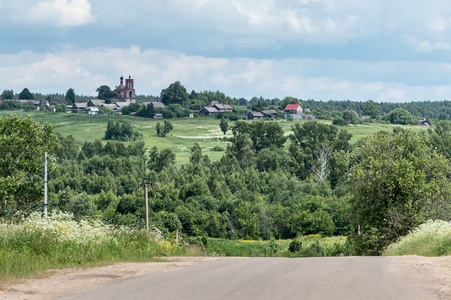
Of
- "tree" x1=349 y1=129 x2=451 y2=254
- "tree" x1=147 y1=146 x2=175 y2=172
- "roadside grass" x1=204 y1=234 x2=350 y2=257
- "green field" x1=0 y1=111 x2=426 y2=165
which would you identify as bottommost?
"roadside grass" x1=204 y1=234 x2=350 y2=257

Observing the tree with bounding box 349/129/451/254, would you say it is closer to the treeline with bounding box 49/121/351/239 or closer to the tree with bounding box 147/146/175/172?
the treeline with bounding box 49/121/351/239

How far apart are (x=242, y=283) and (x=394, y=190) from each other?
29377mm

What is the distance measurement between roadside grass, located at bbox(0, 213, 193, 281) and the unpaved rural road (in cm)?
87

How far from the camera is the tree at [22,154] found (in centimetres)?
4025

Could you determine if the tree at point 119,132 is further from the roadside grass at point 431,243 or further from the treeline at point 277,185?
the roadside grass at point 431,243

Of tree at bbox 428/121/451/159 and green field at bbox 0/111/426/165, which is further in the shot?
green field at bbox 0/111/426/165

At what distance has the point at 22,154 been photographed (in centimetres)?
4106

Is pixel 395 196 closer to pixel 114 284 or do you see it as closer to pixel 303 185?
pixel 114 284

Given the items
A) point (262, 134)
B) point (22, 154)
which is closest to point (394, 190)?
point (22, 154)

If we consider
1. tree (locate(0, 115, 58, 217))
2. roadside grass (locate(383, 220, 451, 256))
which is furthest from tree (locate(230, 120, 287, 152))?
roadside grass (locate(383, 220, 451, 256))

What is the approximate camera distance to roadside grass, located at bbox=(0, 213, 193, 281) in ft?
45.2

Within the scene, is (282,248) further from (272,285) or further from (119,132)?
(119,132)

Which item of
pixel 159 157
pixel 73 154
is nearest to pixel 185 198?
pixel 159 157

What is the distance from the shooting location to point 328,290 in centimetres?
1063
